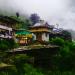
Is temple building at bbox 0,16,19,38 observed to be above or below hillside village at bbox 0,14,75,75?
above

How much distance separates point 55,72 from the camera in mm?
30109

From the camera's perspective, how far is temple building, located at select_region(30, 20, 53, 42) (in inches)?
1775

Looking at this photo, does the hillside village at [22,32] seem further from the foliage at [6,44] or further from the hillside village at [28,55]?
the foliage at [6,44]

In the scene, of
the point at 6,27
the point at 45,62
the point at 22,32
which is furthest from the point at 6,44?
the point at 22,32

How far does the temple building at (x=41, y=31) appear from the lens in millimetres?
45094

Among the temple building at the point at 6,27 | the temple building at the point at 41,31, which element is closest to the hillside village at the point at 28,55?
the temple building at the point at 6,27

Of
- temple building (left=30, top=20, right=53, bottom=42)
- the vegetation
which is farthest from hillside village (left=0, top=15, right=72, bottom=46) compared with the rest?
the vegetation

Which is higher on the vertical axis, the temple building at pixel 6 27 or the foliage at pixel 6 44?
the temple building at pixel 6 27

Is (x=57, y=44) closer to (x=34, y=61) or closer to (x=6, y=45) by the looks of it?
(x=34, y=61)

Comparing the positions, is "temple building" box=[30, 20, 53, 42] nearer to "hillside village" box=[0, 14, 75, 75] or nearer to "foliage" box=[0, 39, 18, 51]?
"hillside village" box=[0, 14, 75, 75]

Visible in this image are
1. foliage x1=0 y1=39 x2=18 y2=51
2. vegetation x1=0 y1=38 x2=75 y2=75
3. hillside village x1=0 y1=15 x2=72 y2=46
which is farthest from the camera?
hillside village x1=0 y1=15 x2=72 y2=46

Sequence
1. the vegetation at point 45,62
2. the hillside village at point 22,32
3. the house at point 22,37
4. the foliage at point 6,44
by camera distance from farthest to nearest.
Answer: the house at point 22,37, the hillside village at point 22,32, the foliage at point 6,44, the vegetation at point 45,62

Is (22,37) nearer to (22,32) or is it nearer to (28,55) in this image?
(22,32)

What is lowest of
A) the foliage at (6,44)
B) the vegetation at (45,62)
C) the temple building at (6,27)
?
the vegetation at (45,62)
